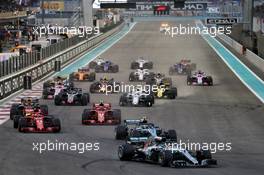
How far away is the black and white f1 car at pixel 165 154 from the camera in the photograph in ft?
68.7

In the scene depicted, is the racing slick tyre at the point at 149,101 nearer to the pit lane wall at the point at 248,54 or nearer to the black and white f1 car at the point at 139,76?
the black and white f1 car at the point at 139,76

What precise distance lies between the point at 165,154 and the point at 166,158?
170 millimetres

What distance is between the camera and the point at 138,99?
36.1 m

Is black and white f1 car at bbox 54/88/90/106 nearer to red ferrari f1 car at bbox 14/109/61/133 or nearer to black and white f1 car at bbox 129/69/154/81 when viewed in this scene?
red ferrari f1 car at bbox 14/109/61/133

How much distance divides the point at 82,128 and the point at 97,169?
8804 mm

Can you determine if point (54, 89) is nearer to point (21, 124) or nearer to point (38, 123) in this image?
point (38, 123)

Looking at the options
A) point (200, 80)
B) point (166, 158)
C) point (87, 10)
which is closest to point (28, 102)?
point (166, 158)

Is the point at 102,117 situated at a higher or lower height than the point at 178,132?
higher

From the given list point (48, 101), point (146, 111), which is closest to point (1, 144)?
point (146, 111)

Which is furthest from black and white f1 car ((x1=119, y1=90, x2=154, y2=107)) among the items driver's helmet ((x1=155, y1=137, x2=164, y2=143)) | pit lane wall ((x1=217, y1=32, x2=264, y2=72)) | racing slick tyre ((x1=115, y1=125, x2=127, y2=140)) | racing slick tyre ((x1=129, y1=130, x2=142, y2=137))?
pit lane wall ((x1=217, y1=32, x2=264, y2=72))

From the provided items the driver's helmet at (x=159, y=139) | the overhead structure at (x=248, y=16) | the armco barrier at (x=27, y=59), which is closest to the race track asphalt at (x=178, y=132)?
the driver's helmet at (x=159, y=139)

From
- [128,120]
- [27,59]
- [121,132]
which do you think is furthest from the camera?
[27,59]

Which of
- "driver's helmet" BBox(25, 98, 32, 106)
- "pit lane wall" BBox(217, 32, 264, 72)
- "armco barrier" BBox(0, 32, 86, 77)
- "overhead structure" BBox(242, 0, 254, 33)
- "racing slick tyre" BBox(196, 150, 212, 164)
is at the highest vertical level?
"overhead structure" BBox(242, 0, 254, 33)

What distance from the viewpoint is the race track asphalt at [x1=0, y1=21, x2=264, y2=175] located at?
68.4ft
